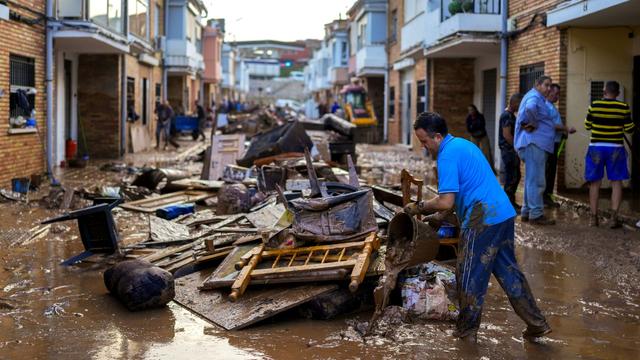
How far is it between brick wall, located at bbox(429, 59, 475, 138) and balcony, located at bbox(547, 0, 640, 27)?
8.82m

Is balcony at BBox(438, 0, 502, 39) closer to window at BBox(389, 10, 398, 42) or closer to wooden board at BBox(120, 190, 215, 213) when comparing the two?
wooden board at BBox(120, 190, 215, 213)

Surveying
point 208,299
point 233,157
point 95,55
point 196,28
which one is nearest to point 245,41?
point 196,28

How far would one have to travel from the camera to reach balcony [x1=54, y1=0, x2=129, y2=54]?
54.2ft

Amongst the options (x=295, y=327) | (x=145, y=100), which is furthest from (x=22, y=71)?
(x=145, y=100)

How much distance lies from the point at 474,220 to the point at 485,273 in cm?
37

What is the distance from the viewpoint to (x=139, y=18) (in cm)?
2436

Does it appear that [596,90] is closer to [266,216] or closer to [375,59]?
[266,216]

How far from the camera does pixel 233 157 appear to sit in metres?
Result: 14.9

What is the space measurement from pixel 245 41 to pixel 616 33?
104 metres

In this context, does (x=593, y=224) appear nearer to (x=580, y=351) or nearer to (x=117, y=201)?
(x=580, y=351)

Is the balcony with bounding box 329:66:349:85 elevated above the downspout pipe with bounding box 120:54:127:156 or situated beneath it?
elevated above

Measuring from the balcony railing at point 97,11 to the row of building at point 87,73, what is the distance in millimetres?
22

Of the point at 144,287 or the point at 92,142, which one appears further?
the point at 92,142

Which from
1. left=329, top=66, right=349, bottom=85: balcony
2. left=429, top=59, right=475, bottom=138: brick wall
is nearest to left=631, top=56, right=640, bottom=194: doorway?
left=429, top=59, right=475, bottom=138: brick wall
